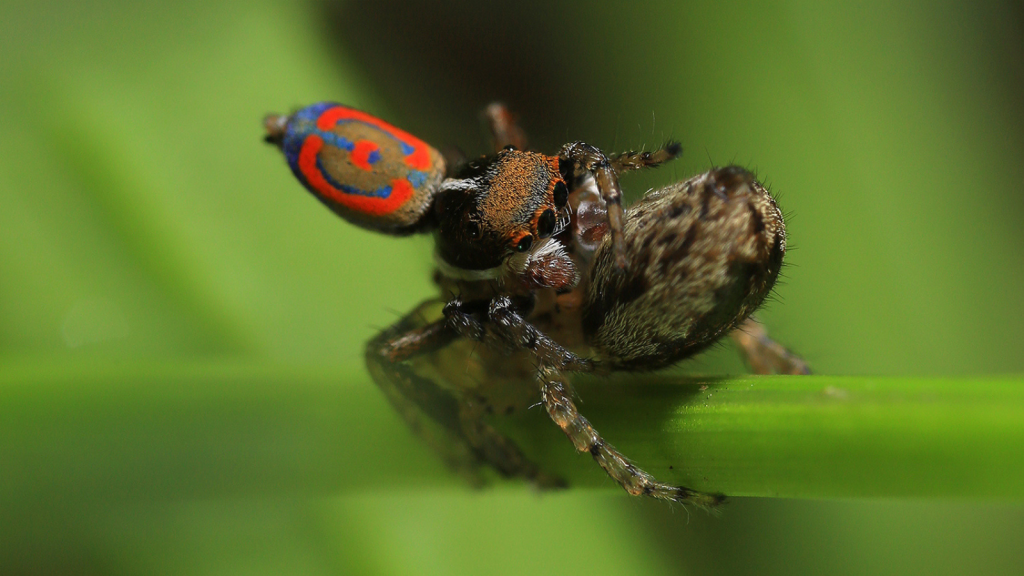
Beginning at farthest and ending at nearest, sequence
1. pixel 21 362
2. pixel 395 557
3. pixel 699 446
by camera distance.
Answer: pixel 395 557, pixel 21 362, pixel 699 446

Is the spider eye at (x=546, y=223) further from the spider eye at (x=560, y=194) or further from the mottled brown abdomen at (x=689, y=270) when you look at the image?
the mottled brown abdomen at (x=689, y=270)

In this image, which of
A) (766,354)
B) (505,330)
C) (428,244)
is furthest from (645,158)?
(428,244)

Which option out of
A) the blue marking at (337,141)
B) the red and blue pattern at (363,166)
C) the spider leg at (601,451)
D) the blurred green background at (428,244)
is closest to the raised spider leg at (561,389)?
the spider leg at (601,451)

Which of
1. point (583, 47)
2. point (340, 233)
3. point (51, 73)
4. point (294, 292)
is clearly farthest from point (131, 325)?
point (583, 47)

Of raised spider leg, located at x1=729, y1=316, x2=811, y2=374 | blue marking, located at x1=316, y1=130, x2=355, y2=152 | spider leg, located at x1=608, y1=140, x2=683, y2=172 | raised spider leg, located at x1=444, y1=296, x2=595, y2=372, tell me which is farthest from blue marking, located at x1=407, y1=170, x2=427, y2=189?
raised spider leg, located at x1=729, y1=316, x2=811, y2=374

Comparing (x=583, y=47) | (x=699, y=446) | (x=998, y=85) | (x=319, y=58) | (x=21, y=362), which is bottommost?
(x=699, y=446)

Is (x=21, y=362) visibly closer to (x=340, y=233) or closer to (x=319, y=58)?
(x=340, y=233)
